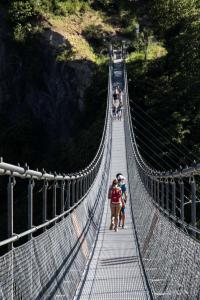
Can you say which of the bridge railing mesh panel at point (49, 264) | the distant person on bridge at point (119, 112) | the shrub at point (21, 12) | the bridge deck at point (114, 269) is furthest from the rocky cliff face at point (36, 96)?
the bridge railing mesh panel at point (49, 264)

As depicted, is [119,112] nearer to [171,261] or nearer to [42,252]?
[171,261]

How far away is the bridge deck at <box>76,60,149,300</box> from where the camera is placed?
9312mm

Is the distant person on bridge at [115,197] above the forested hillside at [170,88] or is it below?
below

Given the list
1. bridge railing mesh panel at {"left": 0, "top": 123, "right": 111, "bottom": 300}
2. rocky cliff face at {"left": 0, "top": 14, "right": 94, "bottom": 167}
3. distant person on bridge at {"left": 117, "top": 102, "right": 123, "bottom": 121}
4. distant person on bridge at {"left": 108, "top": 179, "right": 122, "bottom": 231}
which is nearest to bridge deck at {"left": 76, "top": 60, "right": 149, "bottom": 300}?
bridge railing mesh panel at {"left": 0, "top": 123, "right": 111, "bottom": 300}

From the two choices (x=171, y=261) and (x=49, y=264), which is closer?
(x=49, y=264)

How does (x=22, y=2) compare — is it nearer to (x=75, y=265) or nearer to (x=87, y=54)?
(x=87, y=54)

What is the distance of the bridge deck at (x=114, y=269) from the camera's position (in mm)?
9312

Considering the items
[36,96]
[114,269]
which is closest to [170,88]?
[36,96]

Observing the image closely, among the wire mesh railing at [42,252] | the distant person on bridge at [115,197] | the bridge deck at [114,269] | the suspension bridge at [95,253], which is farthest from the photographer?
the distant person on bridge at [115,197]

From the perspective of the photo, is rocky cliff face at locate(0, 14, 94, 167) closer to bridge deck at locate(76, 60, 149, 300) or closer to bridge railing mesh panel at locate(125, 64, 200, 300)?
bridge deck at locate(76, 60, 149, 300)

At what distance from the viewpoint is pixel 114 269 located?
1126 centimetres

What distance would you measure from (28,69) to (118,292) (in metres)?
43.2

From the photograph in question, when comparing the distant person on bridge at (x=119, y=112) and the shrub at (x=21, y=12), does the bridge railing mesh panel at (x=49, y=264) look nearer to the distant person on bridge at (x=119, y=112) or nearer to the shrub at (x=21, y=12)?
the distant person on bridge at (x=119, y=112)

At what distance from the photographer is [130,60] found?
49188mm
